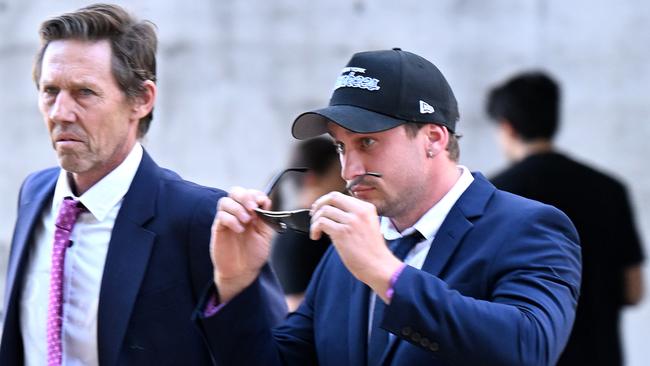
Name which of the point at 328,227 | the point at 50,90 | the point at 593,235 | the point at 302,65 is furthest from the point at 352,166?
the point at 302,65

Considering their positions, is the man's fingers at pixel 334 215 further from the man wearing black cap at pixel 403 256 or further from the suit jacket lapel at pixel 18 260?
the suit jacket lapel at pixel 18 260

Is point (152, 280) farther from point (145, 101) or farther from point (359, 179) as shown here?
point (359, 179)

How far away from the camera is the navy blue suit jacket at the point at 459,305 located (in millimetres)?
2398

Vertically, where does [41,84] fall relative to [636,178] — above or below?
above

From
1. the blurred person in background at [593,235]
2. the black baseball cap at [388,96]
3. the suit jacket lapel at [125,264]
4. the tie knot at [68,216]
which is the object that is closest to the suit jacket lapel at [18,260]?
the tie knot at [68,216]

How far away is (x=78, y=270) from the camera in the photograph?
10.2ft

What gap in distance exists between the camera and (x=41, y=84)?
3209mm

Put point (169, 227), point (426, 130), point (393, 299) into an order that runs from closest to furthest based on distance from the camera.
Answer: point (393, 299) < point (426, 130) < point (169, 227)

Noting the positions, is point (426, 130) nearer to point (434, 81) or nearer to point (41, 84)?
point (434, 81)

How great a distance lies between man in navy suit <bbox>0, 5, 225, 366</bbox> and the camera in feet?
9.89

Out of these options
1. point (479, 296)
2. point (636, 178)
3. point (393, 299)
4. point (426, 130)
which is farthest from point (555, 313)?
point (636, 178)

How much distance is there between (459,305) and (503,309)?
9 centimetres

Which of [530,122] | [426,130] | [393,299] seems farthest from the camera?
[530,122]

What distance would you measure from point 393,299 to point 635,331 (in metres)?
4.03
